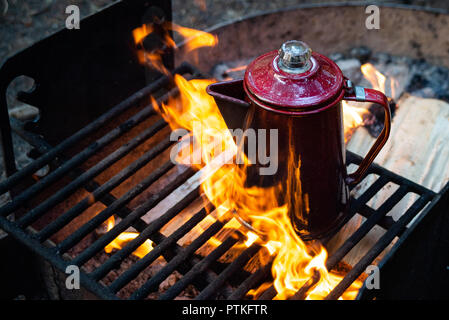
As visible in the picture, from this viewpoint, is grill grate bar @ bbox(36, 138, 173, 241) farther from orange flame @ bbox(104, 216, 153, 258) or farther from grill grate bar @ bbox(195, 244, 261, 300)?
grill grate bar @ bbox(195, 244, 261, 300)

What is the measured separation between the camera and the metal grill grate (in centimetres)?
109

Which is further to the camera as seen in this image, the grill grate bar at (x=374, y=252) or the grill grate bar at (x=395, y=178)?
the grill grate bar at (x=395, y=178)

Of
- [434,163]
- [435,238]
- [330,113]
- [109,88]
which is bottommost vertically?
[434,163]

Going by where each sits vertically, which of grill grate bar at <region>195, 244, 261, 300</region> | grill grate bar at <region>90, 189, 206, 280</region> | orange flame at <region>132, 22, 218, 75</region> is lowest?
grill grate bar at <region>195, 244, 261, 300</region>

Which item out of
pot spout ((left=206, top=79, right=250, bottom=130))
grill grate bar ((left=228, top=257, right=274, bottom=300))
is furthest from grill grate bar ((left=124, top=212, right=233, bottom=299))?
pot spout ((left=206, top=79, right=250, bottom=130))

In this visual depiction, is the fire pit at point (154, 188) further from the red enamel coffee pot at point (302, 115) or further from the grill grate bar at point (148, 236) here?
the red enamel coffee pot at point (302, 115)

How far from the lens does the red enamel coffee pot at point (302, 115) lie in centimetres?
93

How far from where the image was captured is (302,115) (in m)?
0.92

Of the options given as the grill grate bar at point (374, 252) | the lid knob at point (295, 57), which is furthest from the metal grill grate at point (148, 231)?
the lid knob at point (295, 57)

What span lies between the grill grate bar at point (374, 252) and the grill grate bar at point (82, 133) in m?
0.83

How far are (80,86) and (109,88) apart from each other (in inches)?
4.6
